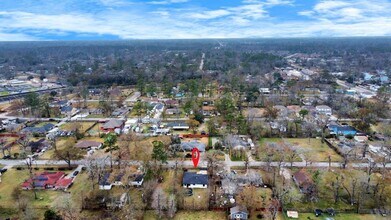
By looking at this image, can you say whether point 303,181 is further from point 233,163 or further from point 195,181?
point 195,181

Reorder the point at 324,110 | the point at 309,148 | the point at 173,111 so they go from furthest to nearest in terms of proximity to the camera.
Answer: the point at 173,111
the point at 324,110
the point at 309,148

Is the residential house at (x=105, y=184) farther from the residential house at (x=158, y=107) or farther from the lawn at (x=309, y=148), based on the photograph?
the residential house at (x=158, y=107)

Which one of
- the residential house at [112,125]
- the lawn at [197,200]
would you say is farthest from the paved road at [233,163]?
the residential house at [112,125]

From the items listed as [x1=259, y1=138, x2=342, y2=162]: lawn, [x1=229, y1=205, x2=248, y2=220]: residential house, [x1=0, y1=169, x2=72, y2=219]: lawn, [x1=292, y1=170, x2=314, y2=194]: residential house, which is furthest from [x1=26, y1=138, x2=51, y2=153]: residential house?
[x1=292, y1=170, x2=314, y2=194]: residential house

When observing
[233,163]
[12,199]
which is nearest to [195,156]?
[233,163]

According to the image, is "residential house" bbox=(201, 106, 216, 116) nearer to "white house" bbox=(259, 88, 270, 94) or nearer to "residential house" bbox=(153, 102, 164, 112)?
"residential house" bbox=(153, 102, 164, 112)

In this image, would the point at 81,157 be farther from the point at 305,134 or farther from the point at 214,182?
the point at 305,134

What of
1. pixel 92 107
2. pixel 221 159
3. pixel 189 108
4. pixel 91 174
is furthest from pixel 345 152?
pixel 92 107
